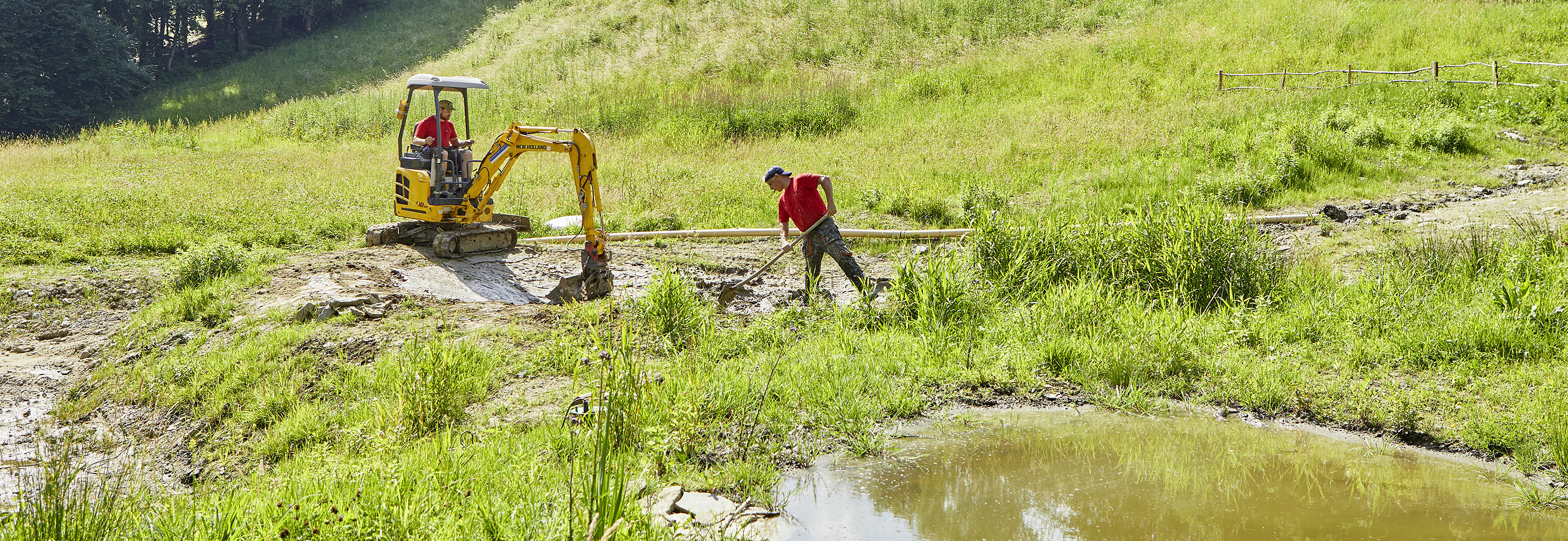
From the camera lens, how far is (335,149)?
21.1 meters

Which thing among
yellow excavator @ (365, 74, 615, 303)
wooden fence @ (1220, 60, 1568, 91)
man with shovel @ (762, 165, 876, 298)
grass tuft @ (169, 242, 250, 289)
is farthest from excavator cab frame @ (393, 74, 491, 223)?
wooden fence @ (1220, 60, 1568, 91)

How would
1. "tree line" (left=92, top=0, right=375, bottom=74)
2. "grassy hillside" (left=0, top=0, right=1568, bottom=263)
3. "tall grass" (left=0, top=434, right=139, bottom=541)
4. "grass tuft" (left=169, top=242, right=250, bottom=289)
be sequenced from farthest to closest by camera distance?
"tree line" (left=92, top=0, right=375, bottom=74), "grassy hillside" (left=0, top=0, right=1568, bottom=263), "grass tuft" (left=169, top=242, right=250, bottom=289), "tall grass" (left=0, top=434, right=139, bottom=541)

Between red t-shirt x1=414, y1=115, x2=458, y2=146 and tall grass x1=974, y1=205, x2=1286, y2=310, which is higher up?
red t-shirt x1=414, y1=115, x2=458, y2=146

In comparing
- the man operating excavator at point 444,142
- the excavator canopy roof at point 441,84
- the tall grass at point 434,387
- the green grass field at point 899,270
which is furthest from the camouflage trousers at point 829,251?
the man operating excavator at point 444,142

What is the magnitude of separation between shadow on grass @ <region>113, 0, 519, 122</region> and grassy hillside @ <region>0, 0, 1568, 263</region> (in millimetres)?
441

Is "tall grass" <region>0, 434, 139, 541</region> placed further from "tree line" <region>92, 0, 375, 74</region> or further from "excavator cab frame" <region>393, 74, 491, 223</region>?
"tree line" <region>92, 0, 375, 74</region>

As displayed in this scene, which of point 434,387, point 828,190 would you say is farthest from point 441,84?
point 434,387

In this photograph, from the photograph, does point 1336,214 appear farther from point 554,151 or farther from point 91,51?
Result: point 91,51

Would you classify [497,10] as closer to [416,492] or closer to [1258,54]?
[1258,54]

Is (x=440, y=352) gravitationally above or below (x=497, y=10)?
below

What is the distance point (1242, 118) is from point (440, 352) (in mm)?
14770

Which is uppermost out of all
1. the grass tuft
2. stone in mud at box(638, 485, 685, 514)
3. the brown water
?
the grass tuft

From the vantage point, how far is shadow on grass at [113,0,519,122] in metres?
30.5

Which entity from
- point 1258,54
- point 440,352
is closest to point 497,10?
point 1258,54
